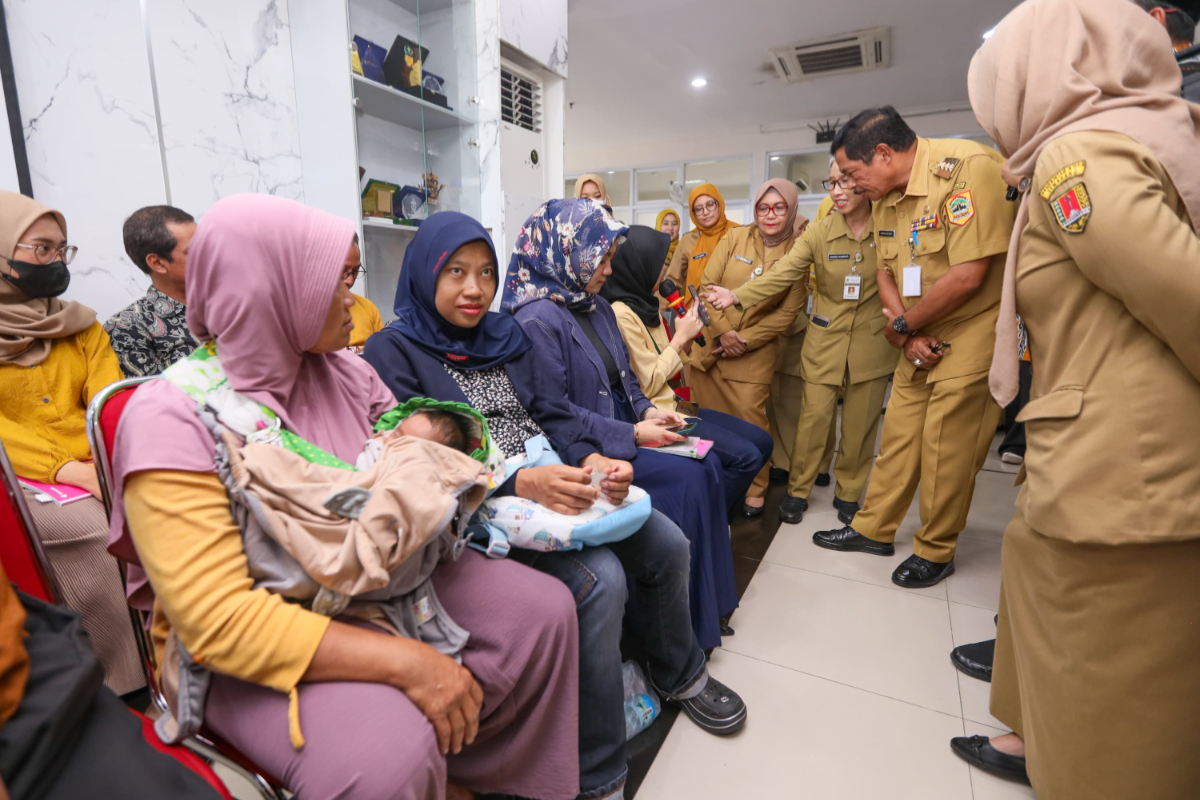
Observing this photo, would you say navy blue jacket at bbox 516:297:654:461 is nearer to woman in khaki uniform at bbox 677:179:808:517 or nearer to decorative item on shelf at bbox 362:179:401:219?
woman in khaki uniform at bbox 677:179:808:517

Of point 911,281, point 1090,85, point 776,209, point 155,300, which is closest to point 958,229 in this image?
point 911,281

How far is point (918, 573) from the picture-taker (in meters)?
2.25

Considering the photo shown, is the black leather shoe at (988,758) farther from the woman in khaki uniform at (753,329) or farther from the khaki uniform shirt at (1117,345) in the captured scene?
the woman in khaki uniform at (753,329)

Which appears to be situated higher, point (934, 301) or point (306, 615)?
point (934, 301)

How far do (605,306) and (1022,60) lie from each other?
1320 mm

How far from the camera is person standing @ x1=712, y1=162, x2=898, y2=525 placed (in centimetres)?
264

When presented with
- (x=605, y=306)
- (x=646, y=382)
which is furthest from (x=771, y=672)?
(x=605, y=306)

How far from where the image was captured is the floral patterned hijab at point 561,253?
6.04 feet

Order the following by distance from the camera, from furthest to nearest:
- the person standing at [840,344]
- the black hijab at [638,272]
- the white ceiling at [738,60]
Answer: the white ceiling at [738,60]
the person standing at [840,344]
the black hijab at [638,272]

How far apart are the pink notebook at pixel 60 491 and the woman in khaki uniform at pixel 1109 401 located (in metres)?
2.31

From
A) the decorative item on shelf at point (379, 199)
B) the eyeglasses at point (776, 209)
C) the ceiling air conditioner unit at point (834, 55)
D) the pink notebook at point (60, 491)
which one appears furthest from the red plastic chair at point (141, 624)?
the ceiling air conditioner unit at point (834, 55)

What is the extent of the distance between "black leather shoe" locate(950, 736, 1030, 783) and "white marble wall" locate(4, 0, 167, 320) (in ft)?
9.80

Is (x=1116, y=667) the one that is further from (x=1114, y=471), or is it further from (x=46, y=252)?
(x=46, y=252)

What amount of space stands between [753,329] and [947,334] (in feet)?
3.19
